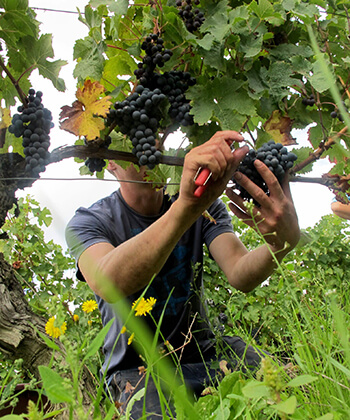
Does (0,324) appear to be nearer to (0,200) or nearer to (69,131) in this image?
(0,200)

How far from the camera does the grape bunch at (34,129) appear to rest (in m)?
1.17

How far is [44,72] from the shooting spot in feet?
4.25

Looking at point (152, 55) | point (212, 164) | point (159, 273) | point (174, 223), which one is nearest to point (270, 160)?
point (212, 164)

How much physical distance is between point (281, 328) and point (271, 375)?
2792mm

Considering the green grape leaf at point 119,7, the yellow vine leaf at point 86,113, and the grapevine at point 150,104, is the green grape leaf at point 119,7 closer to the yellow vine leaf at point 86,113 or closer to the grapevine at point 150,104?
the grapevine at point 150,104

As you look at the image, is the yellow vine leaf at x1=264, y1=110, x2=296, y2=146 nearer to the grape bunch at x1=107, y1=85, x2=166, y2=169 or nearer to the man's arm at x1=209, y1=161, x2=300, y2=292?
the man's arm at x1=209, y1=161, x2=300, y2=292

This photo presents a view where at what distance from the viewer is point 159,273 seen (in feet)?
6.86

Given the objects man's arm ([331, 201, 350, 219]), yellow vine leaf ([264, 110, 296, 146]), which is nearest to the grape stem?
yellow vine leaf ([264, 110, 296, 146])

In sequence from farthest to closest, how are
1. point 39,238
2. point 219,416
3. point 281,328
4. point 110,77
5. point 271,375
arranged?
point 39,238
point 281,328
point 110,77
point 219,416
point 271,375

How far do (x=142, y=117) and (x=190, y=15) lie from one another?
1.26 feet

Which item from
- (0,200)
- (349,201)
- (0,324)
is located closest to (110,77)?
(0,200)

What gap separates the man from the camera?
1231mm

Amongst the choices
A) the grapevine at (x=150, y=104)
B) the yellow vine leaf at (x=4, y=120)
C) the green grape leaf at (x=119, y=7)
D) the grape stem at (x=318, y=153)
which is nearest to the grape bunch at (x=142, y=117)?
the grapevine at (x=150, y=104)

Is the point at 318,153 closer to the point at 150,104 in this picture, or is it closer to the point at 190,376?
the point at 150,104
